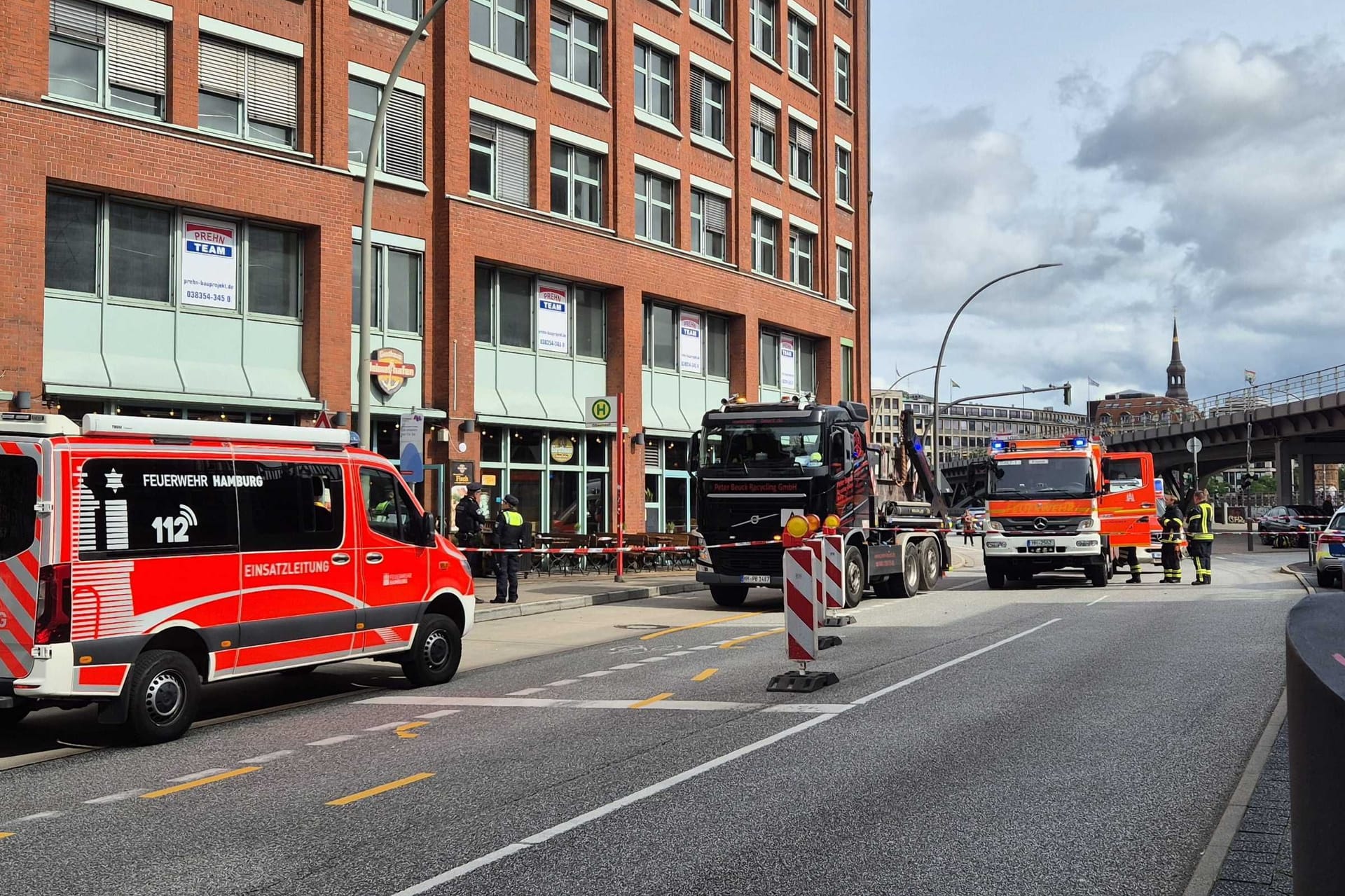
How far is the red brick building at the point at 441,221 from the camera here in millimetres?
20109

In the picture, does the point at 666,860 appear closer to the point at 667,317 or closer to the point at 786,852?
the point at 786,852

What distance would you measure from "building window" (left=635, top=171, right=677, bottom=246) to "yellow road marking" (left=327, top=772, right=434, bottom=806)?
82.9 ft

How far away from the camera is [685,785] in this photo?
7.25m

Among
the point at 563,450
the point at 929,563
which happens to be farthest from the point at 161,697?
the point at 563,450

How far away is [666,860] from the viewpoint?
5727 millimetres

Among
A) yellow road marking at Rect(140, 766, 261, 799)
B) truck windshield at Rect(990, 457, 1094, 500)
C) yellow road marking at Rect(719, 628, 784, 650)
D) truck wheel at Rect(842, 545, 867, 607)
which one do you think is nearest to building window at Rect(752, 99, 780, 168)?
truck windshield at Rect(990, 457, 1094, 500)

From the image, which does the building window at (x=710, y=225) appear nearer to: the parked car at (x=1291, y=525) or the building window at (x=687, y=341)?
the building window at (x=687, y=341)

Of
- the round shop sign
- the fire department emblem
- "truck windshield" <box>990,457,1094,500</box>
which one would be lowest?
"truck windshield" <box>990,457,1094,500</box>

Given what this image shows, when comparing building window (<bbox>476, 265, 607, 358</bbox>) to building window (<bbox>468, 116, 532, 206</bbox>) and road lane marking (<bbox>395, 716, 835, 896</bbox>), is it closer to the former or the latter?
building window (<bbox>468, 116, 532, 206</bbox>)

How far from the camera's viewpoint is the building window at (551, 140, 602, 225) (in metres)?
29.5

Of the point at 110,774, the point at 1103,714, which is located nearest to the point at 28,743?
the point at 110,774

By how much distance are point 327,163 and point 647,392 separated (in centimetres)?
1093

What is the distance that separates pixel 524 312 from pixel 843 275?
16.8 m

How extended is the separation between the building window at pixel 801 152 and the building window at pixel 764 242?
6.80 feet
